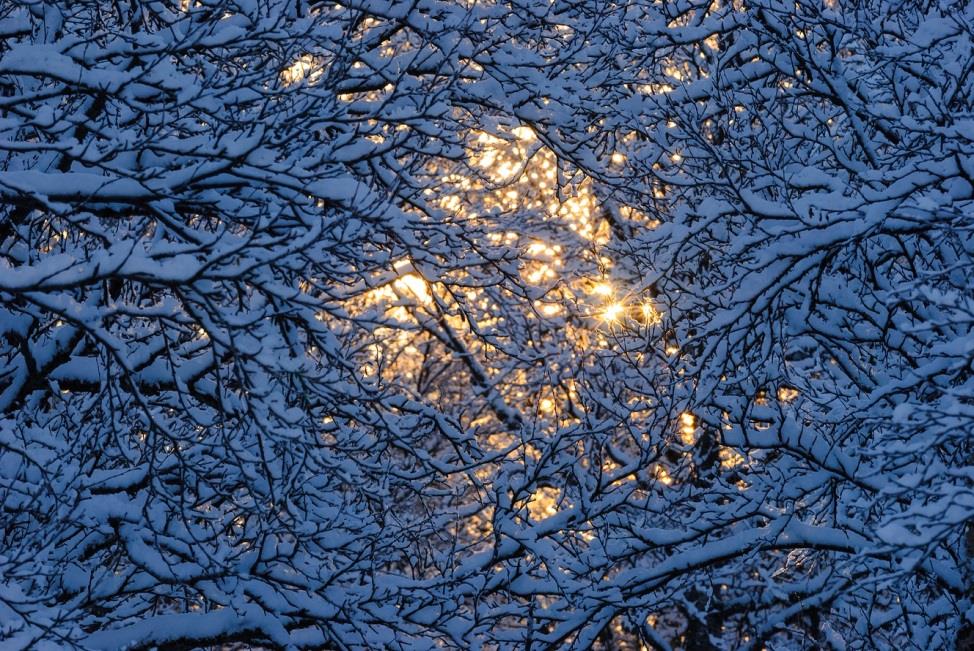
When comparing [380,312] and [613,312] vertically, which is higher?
[613,312]

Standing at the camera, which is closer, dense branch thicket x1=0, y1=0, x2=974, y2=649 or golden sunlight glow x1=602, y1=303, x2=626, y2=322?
dense branch thicket x1=0, y1=0, x2=974, y2=649

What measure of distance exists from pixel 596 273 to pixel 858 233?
18.2 feet

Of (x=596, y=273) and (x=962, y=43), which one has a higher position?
(x=596, y=273)

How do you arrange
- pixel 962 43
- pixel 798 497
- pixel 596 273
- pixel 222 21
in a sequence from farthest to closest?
pixel 596 273
pixel 798 497
pixel 962 43
pixel 222 21

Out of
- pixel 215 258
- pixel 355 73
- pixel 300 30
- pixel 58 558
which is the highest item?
pixel 355 73

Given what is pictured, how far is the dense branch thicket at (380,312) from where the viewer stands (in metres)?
4.73

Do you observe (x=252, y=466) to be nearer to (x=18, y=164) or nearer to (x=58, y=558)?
(x=58, y=558)

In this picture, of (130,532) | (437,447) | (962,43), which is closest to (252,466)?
(130,532)

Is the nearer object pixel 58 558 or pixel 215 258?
pixel 215 258

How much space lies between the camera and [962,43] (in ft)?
19.9

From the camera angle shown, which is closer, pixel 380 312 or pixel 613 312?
pixel 380 312

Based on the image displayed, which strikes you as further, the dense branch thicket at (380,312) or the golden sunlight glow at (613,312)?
the golden sunlight glow at (613,312)

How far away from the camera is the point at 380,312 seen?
247 inches

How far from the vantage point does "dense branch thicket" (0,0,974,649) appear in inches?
A: 186
